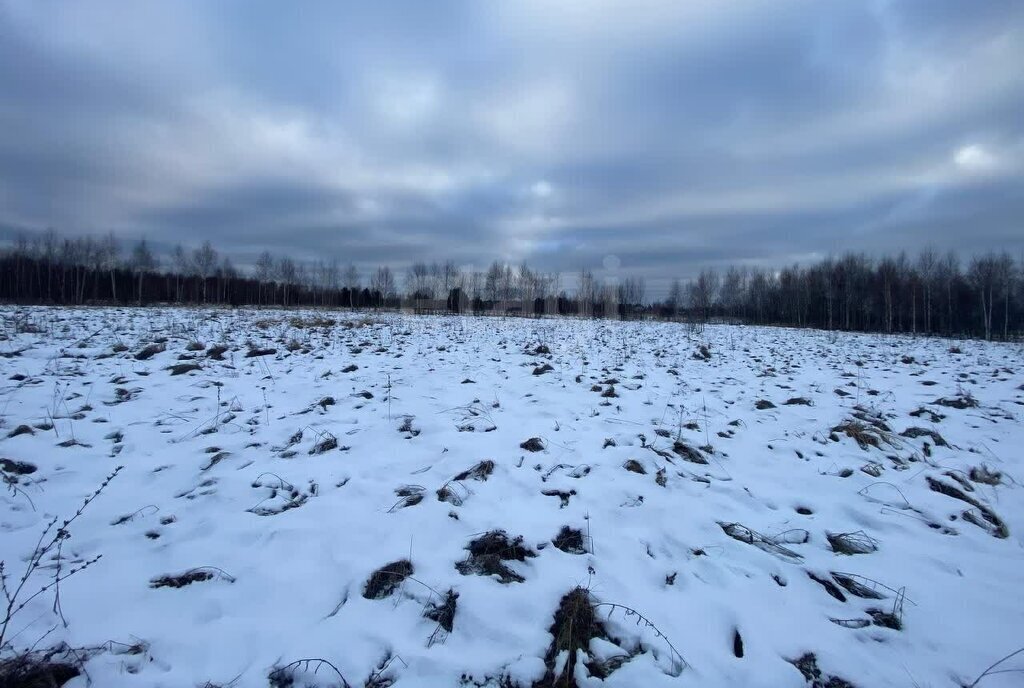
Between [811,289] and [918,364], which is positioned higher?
[811,289]

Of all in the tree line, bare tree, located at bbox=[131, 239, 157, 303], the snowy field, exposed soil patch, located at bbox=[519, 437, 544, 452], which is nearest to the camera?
the snowy field

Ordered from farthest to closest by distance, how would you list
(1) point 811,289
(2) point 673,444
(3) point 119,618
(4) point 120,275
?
1. (4) point 120,275
2. (1) point 811,289
3. (2) point 673,444
4. (3) point 119,618

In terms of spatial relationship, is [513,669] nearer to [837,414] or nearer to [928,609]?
[928,609]

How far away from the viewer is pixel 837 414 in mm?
6953

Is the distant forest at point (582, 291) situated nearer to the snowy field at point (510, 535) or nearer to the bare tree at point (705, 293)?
the bare tree at point (705, 293)

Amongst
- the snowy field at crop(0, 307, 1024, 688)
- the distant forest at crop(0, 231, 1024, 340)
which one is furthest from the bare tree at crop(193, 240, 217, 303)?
the snowy field at crop(0, 307, 1024, 688)

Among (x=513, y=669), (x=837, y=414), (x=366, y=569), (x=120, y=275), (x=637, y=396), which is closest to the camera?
(x=513, y=669)

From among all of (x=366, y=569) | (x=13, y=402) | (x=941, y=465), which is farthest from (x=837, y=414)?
(x=13, y=402)

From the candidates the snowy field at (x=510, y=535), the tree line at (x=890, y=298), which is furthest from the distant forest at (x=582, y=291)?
the snowy field at (x=510, y=535)

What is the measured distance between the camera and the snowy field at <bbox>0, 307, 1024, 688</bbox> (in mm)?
2482

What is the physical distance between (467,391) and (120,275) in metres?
82.4

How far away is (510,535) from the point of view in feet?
11.7

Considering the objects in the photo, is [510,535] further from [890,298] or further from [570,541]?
[890,298]

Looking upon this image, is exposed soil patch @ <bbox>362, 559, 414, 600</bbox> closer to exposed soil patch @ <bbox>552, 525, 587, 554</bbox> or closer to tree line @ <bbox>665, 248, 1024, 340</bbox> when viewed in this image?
exposed soil patch @ <bbox>552, 525, 587, 554</bbox>
